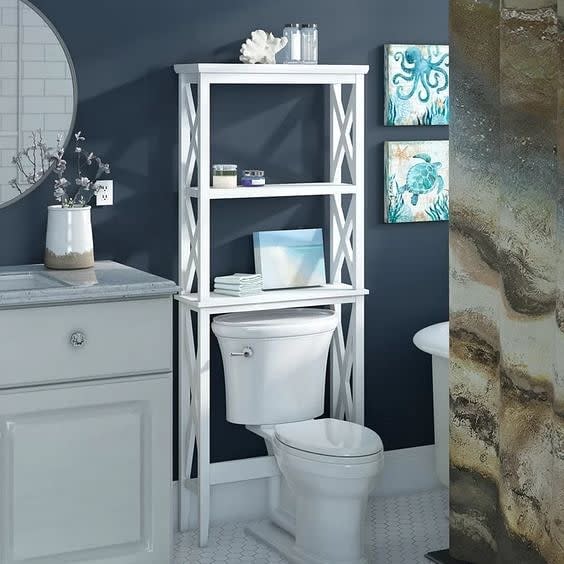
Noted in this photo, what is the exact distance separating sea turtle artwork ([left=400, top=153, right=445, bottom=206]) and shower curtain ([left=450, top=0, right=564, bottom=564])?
1899 mm

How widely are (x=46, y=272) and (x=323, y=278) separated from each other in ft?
3.50

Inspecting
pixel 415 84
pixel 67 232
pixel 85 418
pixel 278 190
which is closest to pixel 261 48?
pixel 278 190

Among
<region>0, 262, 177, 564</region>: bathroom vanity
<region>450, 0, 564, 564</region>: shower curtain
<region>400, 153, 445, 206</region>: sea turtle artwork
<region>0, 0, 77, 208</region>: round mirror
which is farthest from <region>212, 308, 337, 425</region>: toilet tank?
<region>450, 0, 564, 564</region>: shower curtain

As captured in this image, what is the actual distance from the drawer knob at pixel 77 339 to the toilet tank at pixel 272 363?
0.74 metres

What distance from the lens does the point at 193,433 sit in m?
3.86

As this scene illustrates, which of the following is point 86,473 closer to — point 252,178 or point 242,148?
point 252,178

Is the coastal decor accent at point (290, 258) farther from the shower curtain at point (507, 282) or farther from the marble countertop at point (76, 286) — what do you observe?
the shower curtain at point (507, 282)

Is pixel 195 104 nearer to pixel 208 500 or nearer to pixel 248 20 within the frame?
pixel 248 20

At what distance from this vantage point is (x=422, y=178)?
4.25m

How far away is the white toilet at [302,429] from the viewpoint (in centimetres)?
345

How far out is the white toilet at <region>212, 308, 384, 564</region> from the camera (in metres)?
3.45

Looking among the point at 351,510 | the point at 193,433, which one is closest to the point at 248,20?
the point at 193,433

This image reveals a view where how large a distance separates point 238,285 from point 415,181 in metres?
0.92

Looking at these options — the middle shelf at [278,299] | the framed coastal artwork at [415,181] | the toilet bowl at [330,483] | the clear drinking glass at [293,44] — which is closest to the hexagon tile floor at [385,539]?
the toilet bowl at [330,483]
